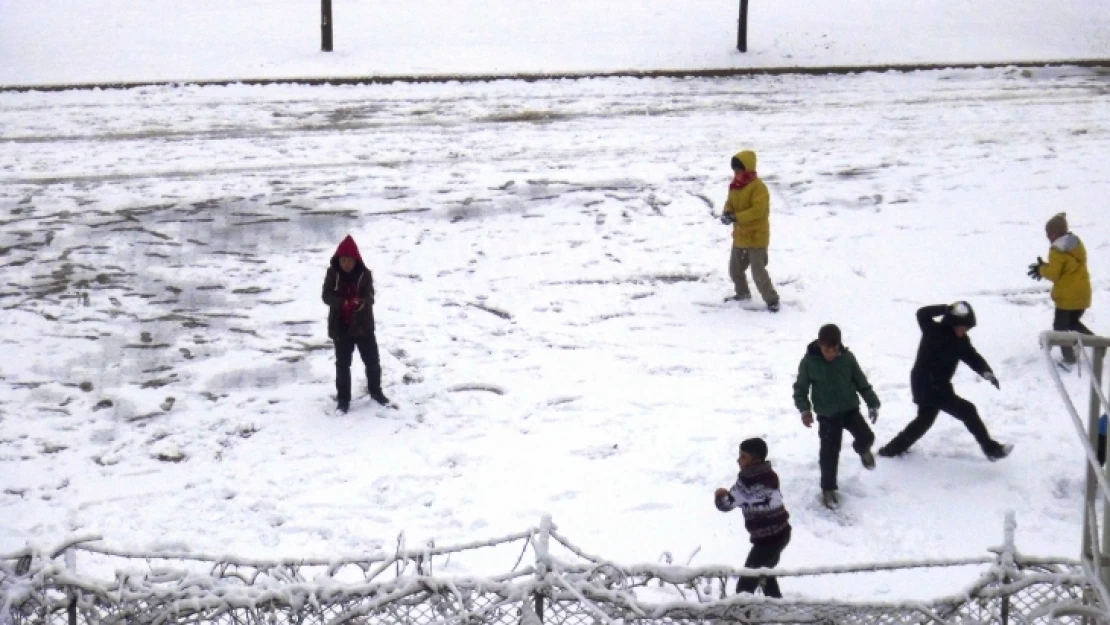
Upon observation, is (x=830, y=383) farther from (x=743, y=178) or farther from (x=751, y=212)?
(x=743, y=178)

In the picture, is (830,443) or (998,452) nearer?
(830,443)

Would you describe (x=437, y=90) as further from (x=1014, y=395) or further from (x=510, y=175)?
(x=1014, y=395)

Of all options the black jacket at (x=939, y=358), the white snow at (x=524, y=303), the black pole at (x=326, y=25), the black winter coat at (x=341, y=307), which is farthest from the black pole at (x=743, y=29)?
the black jacket at (x=939, y=358)

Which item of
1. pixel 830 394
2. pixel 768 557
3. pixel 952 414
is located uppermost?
pixel 830 394

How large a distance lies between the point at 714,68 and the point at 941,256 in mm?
10068

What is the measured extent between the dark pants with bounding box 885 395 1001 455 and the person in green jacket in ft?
1.71

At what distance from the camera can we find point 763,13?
2698cm

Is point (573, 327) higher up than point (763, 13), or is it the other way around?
point (763, 13)

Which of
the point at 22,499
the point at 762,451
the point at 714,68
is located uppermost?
the point at 714,68

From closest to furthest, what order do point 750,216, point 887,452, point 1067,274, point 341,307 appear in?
point 887,452 → point 341,307 → point 1067,274 → point 750,216

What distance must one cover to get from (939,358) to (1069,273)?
2185 mm

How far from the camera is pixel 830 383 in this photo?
806 cm

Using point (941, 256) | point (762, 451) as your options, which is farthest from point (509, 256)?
point (762, 451)

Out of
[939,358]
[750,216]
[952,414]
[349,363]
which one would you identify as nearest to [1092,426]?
[939,358]
